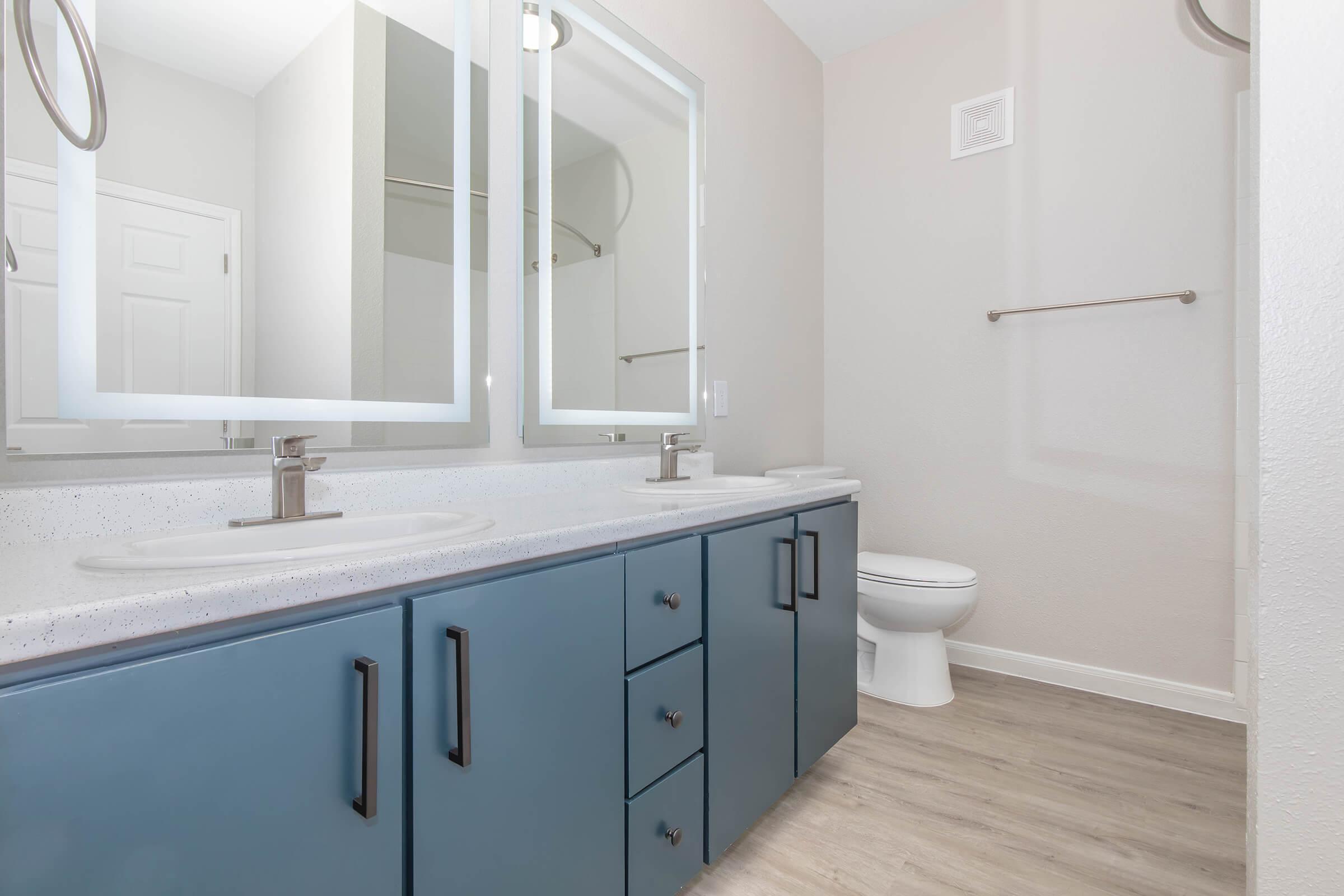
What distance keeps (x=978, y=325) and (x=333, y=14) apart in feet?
7.38

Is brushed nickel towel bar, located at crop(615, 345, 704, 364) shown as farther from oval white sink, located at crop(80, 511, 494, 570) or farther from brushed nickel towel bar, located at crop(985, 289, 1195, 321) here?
brushed nickel towel bar, located at crop(985, 289, 1195, 321)

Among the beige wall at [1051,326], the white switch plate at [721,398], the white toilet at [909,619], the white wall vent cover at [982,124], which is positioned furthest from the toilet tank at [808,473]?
the white wall vent cover at [982,124]

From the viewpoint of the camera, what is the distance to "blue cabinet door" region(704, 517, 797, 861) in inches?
48.4

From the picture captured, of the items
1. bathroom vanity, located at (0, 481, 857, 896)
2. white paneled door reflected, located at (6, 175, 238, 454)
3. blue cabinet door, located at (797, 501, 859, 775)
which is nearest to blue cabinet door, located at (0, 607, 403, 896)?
bathroom vanity, located at (0, 481, 857, 896)

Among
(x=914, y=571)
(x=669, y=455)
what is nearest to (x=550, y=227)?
(x=669, y=455)

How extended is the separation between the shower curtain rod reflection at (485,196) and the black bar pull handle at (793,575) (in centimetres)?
93

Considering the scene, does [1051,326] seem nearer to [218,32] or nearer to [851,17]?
[851,17]

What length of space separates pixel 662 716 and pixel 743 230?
68.1 inches

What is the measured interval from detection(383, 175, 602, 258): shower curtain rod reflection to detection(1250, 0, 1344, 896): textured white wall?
1307 mm

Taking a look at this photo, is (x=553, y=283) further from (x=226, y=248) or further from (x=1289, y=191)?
(x=1289, y=191)

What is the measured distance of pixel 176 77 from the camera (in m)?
0.98

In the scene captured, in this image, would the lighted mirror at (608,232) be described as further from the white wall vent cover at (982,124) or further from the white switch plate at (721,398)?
the white wall vent cover at (982,124)

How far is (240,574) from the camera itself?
0.61m

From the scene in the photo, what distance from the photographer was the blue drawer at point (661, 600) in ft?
3.40
